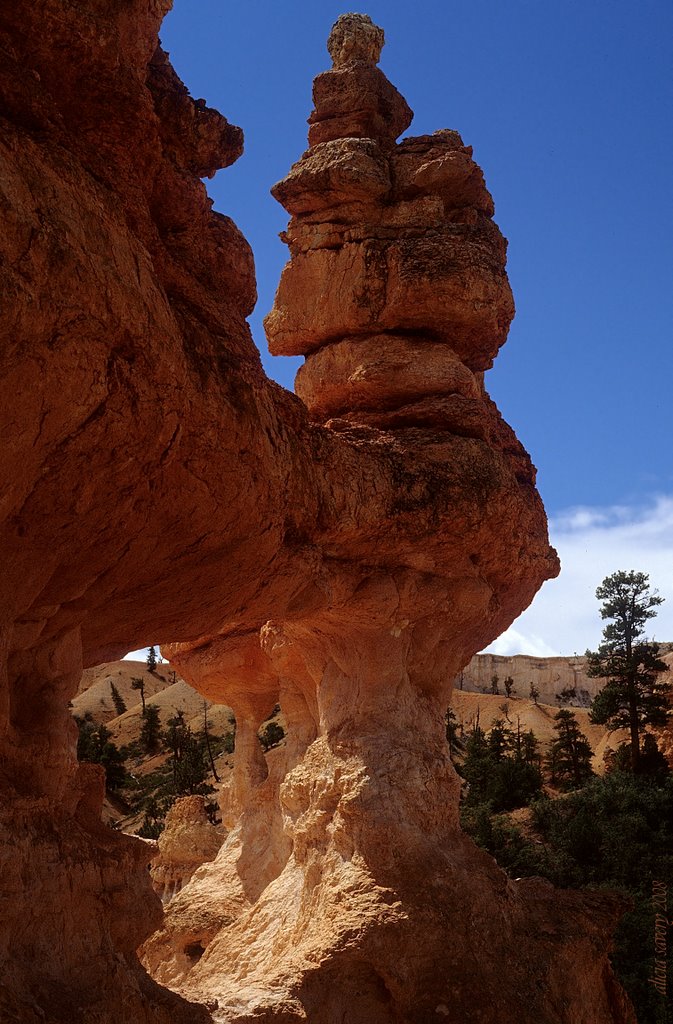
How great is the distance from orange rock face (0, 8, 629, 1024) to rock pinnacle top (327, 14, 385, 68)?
8cm

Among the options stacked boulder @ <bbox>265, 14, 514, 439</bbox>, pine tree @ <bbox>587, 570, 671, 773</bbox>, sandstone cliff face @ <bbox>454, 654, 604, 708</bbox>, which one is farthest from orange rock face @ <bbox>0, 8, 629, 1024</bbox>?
sandstone cliff face @ <bbox>454, 654, 604, 708</bbox>

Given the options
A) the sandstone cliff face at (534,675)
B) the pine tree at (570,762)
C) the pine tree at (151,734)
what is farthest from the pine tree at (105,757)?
the sandstone cliff face at (534,675)

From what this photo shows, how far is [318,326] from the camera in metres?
10.6

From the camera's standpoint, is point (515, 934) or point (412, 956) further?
point (515, 934)

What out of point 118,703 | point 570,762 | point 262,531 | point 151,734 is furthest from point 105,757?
point 262,531

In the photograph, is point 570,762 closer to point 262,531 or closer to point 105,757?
point 105,757

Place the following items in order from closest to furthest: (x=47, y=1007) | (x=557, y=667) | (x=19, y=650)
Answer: (x=47, y=1007), (x=19, y=650), (x=557, y=667)

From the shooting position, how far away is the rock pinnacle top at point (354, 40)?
12102 mm

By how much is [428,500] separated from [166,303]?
11.5ft

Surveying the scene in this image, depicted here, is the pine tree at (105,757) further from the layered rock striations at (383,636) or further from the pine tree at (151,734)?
the layered rock striations at (383,636)

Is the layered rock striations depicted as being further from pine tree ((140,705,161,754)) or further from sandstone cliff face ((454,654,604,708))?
sandstone cliff face ((454,654,604,708))

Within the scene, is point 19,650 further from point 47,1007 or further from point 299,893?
point 299,893

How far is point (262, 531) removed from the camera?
7555mm

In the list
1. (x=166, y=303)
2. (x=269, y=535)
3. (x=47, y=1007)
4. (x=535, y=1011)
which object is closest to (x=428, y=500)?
(x=269, y=535)
